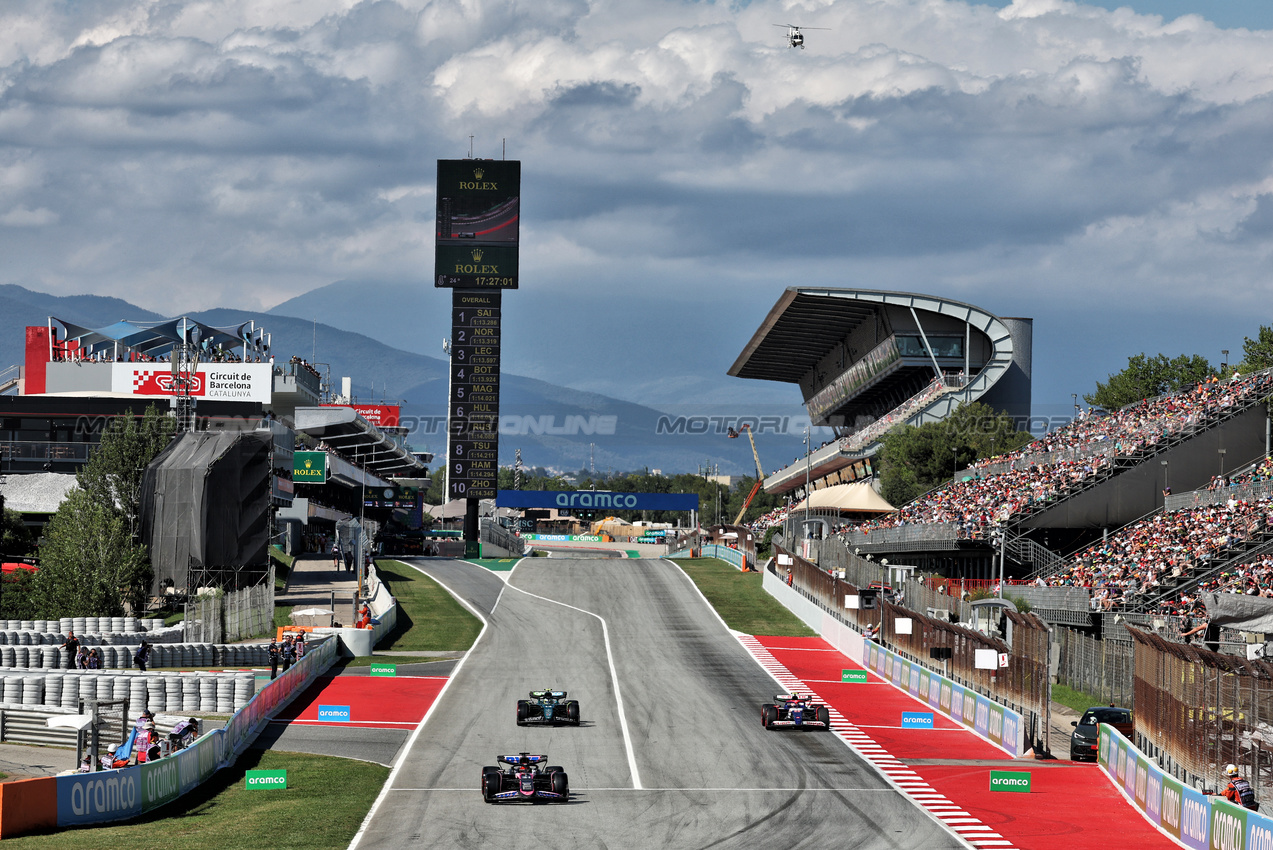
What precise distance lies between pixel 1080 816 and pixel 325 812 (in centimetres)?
1429

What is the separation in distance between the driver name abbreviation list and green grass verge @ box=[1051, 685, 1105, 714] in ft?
214

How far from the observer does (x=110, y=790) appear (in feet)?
76.7

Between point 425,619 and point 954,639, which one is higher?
point 954,639

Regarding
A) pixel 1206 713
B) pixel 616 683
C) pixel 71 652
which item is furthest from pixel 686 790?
pixel 71 652

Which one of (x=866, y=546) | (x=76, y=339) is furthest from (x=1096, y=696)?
(x=76, y=339)

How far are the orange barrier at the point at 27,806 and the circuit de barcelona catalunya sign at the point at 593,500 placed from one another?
95.9 metres

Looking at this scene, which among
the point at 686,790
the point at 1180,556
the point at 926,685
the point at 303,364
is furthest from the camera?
the point at 303,364

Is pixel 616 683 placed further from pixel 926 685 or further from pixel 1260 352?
pixel 1260 352

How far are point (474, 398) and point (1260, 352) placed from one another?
185 ft

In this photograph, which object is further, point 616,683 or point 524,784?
point 616,683

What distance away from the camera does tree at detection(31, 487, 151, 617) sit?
57969 mm

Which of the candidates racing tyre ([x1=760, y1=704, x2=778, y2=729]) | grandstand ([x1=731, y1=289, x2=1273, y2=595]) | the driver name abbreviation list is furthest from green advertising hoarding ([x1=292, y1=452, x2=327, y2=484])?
racing tyre ([x1=760, y1=704, x2=778, y2=729])

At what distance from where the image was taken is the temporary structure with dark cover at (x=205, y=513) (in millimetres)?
63781

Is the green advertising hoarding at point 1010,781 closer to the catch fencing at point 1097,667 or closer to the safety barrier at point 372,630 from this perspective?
the catch fencing at point 1097,667
